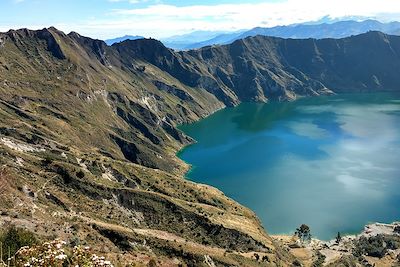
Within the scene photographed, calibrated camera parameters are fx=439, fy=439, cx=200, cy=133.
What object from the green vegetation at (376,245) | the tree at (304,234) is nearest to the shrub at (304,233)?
the tree at (304,234)

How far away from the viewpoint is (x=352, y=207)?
177 m

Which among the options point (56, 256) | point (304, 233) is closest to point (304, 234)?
point (304, 233)

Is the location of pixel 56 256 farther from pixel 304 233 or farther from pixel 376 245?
pixel 376 245

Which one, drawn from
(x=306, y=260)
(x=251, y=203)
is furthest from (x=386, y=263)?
(x=251, y=203)

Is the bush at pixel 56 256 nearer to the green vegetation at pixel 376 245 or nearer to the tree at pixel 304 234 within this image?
the green vegetation at pixel 376 245

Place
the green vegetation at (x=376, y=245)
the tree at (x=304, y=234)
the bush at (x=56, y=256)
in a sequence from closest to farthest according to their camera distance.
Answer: the bush at (x=56, y=256) < the green vegetation at (x=376, y=245) < the tree at (x=304, y=234)

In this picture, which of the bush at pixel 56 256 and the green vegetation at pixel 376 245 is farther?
the green vegetation at pixel 376 245

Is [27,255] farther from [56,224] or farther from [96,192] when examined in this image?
[96,192]

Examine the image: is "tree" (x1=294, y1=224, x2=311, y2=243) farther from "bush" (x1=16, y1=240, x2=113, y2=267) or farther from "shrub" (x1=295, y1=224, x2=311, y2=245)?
"bush" (x1=16, y1=240, x2=113, y2=267)

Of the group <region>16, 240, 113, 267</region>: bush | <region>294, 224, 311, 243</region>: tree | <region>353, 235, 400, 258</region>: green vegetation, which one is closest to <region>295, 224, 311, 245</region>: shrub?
<region>294, 224, 311, 243</region>: tree

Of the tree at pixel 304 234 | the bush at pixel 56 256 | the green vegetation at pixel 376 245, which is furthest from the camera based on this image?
the tree at pixel 304 234

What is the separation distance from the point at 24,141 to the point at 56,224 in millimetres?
81066

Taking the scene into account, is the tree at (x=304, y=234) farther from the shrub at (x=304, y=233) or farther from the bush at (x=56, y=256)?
the bush at (x=56, y=256)

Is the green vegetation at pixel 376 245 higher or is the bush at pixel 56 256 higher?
the bush at pixel 56 256
